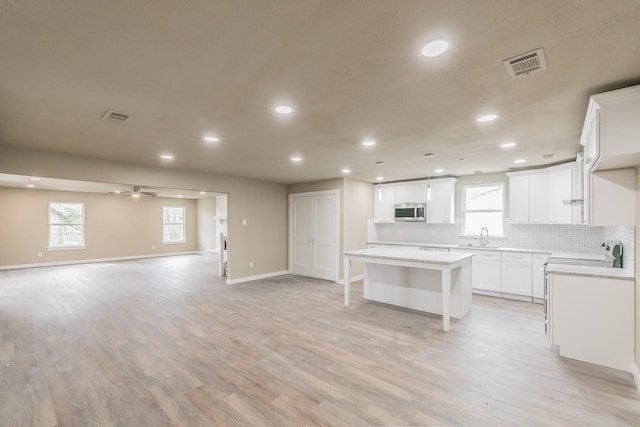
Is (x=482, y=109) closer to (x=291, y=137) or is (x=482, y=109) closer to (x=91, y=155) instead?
(x=291, y=137)

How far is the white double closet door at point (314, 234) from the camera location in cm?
689

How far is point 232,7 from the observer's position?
4.61ft

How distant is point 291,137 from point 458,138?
2.09 metres

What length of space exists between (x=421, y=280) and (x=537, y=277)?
228cm

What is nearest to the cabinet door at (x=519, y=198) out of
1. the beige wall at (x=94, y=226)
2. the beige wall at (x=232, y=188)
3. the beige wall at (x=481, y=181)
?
the beige wall at (x=481, y=181)

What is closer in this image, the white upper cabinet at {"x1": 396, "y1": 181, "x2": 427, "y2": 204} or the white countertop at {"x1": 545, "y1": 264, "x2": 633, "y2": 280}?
the white countertop at {"x1": 545, "y1": 264, "x2": 633, "y2": 280}

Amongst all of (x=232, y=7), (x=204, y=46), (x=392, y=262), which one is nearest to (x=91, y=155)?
(x=204, y=46)

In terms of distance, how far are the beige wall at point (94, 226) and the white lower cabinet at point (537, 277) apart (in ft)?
38.9

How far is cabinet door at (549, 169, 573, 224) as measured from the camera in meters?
4.79

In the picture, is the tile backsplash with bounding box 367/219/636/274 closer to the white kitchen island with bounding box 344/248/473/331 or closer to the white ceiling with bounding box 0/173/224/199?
the white kitchen island with bounding box 344/248/473/331

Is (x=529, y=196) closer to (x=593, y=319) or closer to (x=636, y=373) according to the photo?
(x=593, y=319)

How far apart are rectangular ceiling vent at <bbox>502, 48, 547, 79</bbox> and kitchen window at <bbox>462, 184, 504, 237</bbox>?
4.72 meters

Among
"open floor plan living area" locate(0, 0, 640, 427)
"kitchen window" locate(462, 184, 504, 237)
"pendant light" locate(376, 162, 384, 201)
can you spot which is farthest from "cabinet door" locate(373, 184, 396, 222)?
"kitchen window" locate(462, 184, 504, 237)

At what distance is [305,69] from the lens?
6.48 ft
